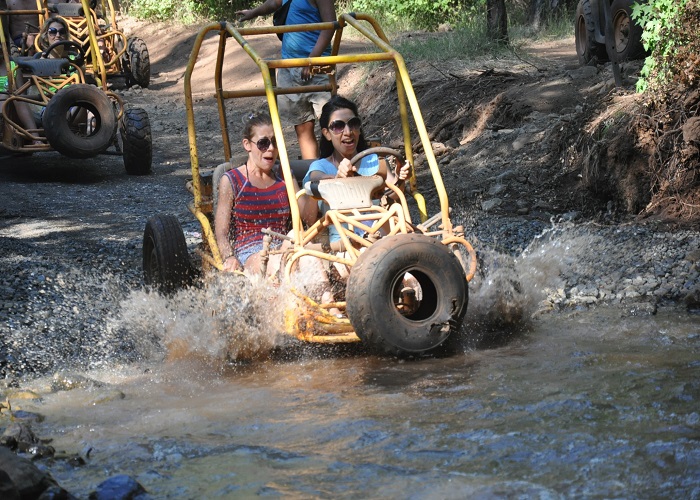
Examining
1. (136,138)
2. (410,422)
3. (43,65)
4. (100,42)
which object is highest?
(100,42)

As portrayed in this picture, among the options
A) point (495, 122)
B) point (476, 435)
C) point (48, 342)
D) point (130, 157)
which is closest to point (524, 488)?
point (476, 435)

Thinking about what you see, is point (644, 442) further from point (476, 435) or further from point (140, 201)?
point (140, 201)

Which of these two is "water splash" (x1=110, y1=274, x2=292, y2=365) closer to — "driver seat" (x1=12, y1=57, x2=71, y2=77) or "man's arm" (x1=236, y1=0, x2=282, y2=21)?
"man's arm" (x1=236, y1=0, x2=282, y2=21)

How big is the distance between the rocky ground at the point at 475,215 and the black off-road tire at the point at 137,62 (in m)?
3.22

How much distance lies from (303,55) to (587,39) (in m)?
5.29

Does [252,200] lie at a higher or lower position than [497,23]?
lower

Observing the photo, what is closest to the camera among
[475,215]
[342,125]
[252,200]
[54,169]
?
[342,125]

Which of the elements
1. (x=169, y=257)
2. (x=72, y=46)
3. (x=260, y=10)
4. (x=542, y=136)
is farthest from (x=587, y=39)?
(x=169, y=257)

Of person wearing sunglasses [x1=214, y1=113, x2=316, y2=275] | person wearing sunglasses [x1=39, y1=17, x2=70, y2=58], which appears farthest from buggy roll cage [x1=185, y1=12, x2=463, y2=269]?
person wearing sunglasses [x1=39, y1=17, x2=70, y2=58]

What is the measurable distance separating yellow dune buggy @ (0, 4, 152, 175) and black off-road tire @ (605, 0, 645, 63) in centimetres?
544

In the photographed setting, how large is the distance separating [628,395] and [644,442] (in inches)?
22.9

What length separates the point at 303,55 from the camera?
7398mm

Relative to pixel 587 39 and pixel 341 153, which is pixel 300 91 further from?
pixel 587 39

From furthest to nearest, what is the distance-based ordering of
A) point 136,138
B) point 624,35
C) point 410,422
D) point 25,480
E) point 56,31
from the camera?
point 56,31, point 136,138, point 624,35, point 410,422, point 25,480
